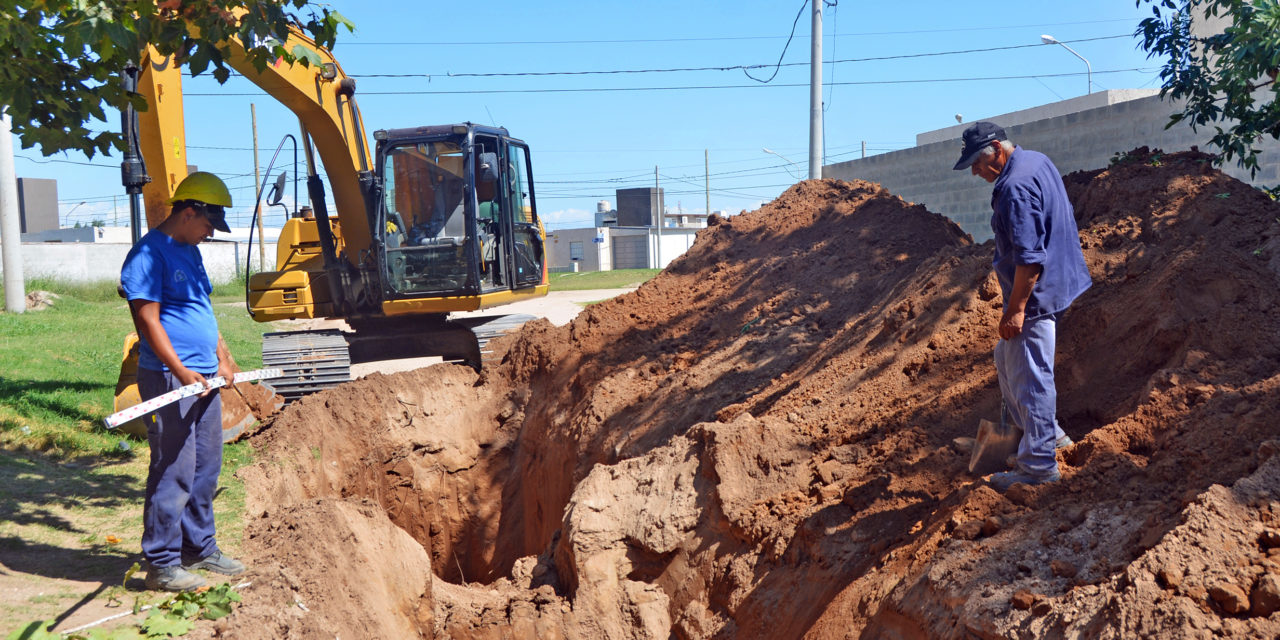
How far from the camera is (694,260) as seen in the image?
1041 centimetres

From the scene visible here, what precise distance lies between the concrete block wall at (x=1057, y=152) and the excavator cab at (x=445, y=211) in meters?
6.19

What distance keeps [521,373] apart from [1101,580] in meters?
7.09

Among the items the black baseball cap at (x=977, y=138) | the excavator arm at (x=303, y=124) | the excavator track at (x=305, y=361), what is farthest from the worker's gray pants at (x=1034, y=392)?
the excavator track at (x=305, y=361)

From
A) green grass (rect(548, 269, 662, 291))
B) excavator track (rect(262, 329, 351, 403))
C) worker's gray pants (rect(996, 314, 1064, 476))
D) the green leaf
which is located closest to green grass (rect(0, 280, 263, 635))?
the green leaf

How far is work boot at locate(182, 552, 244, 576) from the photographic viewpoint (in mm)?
5074

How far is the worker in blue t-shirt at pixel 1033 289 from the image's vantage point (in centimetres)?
424

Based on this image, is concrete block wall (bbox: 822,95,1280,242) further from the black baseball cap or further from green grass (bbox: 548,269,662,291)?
green grass (bbox: 548,269,662,291)

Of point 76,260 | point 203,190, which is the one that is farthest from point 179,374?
point 76,260

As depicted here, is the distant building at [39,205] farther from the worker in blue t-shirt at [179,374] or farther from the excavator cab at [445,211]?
the worker in blue t-shirt at [179,374]

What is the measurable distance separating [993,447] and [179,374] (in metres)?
4.05

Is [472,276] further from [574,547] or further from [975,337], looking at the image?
[975,337]

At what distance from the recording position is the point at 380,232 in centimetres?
1009

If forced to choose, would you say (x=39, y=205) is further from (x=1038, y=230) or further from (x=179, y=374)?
(x=1038, y=230)

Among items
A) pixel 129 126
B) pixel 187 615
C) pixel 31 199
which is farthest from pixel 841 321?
pixel 31 199
